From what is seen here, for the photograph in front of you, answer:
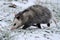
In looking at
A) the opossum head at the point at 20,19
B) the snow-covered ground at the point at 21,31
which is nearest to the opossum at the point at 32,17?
the opossum head at the point at 20,19

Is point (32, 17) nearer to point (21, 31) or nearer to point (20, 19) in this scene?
point (20, 19)

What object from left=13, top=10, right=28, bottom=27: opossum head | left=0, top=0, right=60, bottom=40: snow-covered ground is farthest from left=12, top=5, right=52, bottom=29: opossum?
left=0, top=0, right=60, bottom=40: snow-covered ground

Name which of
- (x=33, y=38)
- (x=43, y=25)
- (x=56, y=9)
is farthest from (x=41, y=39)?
(x=56, y=9)

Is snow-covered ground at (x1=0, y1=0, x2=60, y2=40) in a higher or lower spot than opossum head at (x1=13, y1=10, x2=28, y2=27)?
lower

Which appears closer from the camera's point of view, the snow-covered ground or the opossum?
the snow-covered ground

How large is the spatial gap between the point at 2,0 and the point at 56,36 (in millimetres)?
5849

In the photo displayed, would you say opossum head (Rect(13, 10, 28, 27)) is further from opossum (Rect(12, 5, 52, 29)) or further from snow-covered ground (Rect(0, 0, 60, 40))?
snow-covered ground (Rect(0, 0, 60, 40))

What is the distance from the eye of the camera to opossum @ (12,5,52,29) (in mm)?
6175

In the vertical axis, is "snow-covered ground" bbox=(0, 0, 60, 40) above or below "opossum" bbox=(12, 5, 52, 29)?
below

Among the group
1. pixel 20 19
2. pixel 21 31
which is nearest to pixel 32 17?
pixel 20 19

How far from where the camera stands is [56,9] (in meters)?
10.3

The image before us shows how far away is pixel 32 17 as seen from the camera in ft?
21.4

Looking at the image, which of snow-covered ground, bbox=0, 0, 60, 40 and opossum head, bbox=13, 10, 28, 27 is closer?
snow-covered ground, bbox=0, 0, 60, 40

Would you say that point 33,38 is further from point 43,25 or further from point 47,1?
point 47,1
